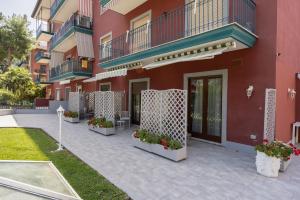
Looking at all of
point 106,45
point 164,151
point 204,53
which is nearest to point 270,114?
point 204,53

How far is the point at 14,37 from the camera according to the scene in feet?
A: 116

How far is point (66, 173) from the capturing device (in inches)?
235

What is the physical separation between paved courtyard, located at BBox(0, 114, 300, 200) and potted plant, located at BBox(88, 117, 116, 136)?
104 inches

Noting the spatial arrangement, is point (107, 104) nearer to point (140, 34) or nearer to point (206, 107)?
point (140, 34)

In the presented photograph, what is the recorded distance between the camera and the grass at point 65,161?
4859 millimetres

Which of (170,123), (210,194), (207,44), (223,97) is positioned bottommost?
(210,194)

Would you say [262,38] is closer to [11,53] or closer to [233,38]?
[233,38]

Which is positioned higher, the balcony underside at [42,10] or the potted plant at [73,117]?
the balcony underside at [42,10]

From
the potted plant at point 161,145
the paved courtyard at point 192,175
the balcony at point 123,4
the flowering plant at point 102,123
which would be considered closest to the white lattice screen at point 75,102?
the flowering plant at point 102,123

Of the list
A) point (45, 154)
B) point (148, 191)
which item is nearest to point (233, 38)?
point (148, 191)

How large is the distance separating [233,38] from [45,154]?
7964mm

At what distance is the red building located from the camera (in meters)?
7.84

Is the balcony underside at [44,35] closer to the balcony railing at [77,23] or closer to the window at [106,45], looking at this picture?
the balcony railing at [77,23]

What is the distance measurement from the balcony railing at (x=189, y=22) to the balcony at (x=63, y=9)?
832 cm
